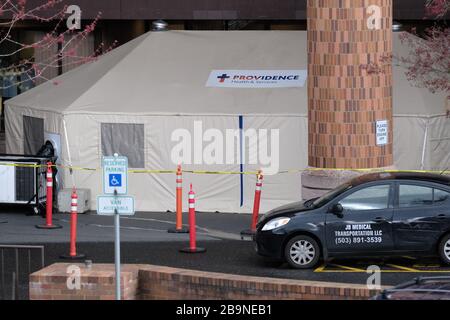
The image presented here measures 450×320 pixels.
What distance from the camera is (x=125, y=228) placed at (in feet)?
66.6

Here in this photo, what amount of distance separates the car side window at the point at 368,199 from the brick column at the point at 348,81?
123 inches

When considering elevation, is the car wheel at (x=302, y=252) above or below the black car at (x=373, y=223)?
below

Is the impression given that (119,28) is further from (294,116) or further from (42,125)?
(294,116)

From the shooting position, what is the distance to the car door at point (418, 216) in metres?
16.0

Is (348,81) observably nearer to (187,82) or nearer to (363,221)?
(363,221)

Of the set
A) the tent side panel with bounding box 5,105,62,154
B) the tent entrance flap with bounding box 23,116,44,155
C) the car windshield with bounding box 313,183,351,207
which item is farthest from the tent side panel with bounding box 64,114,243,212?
the car windshield with bounding box 313,183,351,207

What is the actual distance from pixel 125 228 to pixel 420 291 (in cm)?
1173

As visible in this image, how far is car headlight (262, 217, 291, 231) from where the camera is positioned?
A: 638 inches

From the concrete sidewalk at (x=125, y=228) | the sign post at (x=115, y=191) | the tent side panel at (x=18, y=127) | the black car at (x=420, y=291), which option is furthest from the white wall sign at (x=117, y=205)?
the tent side panel at (x=18, y=127)

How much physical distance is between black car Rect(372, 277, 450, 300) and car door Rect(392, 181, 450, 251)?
663 centimetres

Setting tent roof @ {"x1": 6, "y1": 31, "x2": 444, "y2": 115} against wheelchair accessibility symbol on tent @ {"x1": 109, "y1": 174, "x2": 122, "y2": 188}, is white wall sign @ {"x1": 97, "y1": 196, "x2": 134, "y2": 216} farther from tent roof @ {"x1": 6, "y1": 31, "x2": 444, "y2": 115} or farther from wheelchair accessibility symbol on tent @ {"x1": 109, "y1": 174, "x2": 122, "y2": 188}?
tent roof @ {"x1": 6, "y1": 31, "x2": 444, "y2": 115}

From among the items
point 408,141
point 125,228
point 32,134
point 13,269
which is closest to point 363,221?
point 13,269

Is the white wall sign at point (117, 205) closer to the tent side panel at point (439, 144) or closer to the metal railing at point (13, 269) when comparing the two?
the metal railing at point (13, 269)
